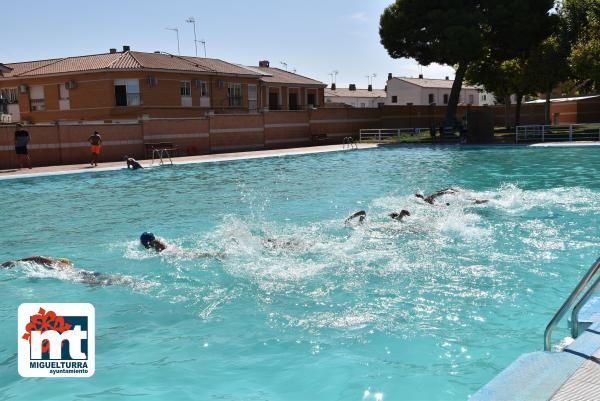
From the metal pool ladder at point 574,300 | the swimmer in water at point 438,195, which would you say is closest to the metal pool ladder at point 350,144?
the swimmer in water at point 438,195

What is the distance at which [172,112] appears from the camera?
123ft

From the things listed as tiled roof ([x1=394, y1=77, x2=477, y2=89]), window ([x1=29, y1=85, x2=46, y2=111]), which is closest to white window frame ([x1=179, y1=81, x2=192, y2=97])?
window ([x1=29, y1=85, x2=46, y2=111])

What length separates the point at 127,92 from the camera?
115 feet

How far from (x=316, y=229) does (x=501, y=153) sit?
59.6ft

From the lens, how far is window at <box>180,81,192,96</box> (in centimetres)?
3801

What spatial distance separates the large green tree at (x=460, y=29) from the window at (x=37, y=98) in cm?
2162

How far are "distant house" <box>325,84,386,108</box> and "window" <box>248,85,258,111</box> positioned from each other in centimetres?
2913

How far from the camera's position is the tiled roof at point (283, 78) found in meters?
46.0

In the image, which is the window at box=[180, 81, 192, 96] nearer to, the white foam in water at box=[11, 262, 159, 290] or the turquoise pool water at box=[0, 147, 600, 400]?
the turquoise pool water at box=[0, 147, 600, 400]

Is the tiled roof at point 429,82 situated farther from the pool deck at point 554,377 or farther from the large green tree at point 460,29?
the pool deck at point 554,377

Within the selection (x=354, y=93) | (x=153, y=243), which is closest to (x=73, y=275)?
(x=153, y=243)

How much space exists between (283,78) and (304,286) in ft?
138

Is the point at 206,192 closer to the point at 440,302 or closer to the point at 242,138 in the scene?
the point at 440,302

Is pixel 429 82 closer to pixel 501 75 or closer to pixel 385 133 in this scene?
pixel 385 133
